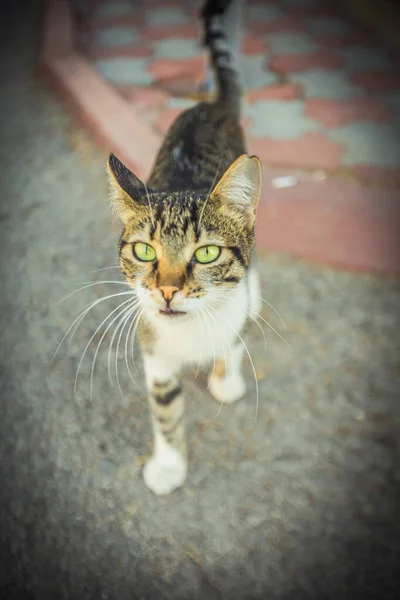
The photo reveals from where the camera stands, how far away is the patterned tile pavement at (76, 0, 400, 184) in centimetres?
226

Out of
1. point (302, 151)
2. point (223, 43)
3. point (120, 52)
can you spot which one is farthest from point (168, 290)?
point (120, 52)

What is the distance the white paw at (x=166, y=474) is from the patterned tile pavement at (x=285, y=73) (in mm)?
1305

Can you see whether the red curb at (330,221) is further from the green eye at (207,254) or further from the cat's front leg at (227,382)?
the green eye at (207,254)

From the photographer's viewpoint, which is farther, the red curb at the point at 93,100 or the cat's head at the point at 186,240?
the red curb at the point at 93,100

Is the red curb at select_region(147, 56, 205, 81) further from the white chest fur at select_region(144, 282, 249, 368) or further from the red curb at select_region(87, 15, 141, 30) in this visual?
the white chest fur at select_region(144, 282, 249, 368)

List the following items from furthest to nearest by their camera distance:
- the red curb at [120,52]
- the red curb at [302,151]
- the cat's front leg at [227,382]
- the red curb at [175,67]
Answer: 1. the red curb at [120,52]
2. the red curb at [175,67]
3. the red curb at [302,151]
4. the cat's front leg at [227,382]

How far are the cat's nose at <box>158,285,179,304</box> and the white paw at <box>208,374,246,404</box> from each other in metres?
0.63

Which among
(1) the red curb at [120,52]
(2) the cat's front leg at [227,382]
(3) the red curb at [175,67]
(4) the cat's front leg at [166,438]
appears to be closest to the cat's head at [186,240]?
(4) the cat's front leg at [166,438]

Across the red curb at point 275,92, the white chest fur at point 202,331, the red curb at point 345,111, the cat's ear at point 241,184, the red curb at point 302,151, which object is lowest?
the white chest fur at point 202,331

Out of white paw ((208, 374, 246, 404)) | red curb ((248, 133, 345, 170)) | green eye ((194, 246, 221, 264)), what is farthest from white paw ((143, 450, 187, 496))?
red curb ((248, 133, 345, 170))

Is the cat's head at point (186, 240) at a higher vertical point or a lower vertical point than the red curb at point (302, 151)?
lower

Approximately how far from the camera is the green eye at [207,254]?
3.65 ft

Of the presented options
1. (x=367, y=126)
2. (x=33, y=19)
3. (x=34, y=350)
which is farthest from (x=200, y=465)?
(x=33, y=19)

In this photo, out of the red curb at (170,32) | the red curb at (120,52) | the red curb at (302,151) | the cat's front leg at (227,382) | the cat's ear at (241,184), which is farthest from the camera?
the red curb at (170,32)
